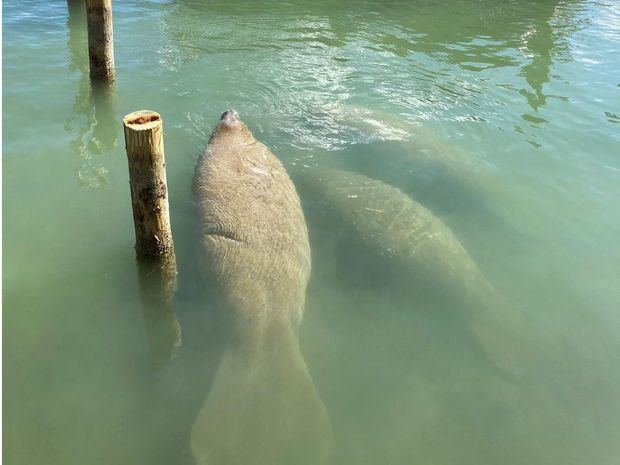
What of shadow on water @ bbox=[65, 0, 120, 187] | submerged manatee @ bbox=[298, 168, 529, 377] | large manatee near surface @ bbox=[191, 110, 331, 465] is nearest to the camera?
large manatee near surface @ bbox=[191, 110, 331, 465]

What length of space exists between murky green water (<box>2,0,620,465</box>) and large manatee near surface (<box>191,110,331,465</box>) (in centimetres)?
33

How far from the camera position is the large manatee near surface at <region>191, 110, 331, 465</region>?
12.0 feet

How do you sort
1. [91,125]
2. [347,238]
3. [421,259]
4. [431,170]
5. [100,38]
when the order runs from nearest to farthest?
[421,259]
[347,238]
[431,170]
[91,125]
[100,38]

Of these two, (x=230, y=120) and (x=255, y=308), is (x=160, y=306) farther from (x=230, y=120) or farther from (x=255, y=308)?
(x=230, y=120)

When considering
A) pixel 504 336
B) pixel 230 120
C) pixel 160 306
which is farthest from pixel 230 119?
pixel 504 336

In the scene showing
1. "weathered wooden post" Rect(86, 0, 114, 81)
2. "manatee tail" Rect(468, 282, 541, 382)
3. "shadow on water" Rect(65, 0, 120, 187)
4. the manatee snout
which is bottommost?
"manatee tail" Rect(468, 282, 541, 382)

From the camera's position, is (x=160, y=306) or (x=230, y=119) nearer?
(x=160, y=306)

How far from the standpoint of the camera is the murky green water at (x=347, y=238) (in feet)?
13.7

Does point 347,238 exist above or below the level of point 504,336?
above

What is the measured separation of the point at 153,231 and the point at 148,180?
0.66m

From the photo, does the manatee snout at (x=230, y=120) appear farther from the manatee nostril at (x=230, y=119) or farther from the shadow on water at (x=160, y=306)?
the shadow on water at (x=160, y=306)

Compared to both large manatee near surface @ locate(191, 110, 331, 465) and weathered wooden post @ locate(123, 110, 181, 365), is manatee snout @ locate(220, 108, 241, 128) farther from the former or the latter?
weathered wooden post @ locate(123, 110, 181, 365)

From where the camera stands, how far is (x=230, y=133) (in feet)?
24.4

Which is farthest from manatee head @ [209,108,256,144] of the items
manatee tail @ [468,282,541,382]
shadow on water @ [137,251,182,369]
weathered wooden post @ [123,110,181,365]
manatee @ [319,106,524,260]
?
manatee tail @ [468,282,541,382]
